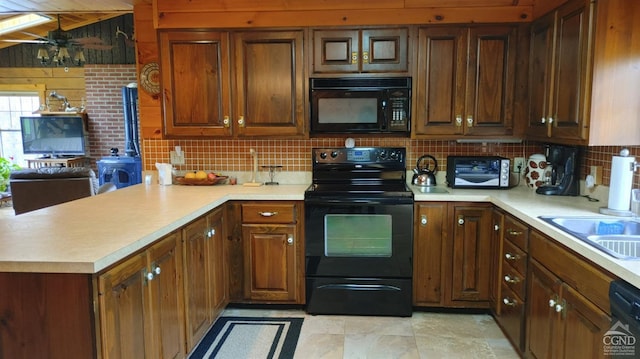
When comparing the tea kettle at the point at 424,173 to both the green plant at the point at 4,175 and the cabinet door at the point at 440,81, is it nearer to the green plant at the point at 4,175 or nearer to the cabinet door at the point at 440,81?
the cabinet door at the point at 440,81

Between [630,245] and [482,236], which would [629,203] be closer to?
[630,245]

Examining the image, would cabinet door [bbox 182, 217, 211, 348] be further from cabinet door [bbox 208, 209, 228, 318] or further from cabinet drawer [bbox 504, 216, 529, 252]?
cabinet drawer [bbox 504, 216, 529, 252]

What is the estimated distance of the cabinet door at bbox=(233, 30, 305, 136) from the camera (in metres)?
3.09

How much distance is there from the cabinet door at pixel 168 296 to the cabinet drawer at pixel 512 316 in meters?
1.84

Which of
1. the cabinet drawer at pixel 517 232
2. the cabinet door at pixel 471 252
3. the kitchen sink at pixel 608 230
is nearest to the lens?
the kitchen sink at pixel 608 230

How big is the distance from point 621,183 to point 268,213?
2.07 metres

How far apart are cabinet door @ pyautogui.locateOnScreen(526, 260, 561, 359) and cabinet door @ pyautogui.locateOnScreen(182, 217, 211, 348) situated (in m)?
1.81

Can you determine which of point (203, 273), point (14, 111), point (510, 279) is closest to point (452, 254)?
point (510, 279)

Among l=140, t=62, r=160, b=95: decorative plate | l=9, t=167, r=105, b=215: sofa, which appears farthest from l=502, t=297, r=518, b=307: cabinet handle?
l=9, t=167, r=105, b=215: sofa

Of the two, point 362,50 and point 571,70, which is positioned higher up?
point 362,50

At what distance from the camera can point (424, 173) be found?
3.30m

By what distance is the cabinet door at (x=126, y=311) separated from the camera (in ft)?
5.04

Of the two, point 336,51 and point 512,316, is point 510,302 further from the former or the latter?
point 336,51

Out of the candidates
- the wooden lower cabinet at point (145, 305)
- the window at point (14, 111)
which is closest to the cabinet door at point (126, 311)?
the wooden lower cabinet at point (145, 305)
